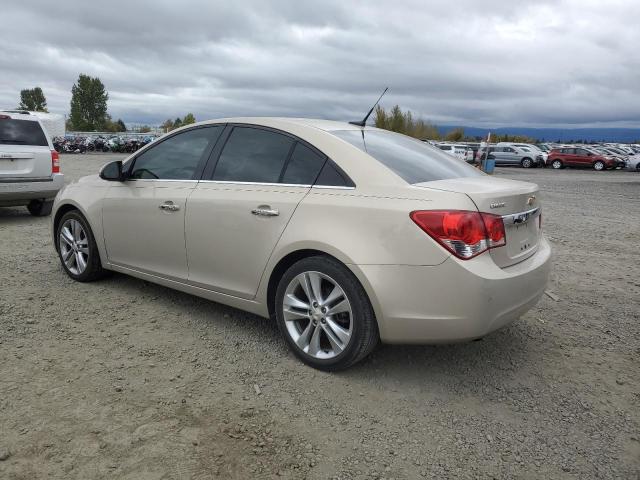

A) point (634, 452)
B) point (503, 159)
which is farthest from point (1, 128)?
point (503, 159)

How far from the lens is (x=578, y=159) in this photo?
35.7m

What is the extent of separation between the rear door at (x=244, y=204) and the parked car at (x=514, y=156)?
3469cm

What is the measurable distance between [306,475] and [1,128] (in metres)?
8.10

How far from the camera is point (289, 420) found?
2.88m

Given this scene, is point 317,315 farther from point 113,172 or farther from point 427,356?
point 113,172

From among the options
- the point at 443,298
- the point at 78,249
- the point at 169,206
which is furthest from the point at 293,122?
the point at 78,249

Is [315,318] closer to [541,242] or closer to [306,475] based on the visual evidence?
[306,475]

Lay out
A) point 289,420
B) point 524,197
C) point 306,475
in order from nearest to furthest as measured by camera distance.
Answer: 1. point 306,475
2. point 289,420
3. point 524,197

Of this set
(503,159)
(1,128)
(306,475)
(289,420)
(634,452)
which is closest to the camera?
(306,475)

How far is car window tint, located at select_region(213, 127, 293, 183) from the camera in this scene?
3.71 meters

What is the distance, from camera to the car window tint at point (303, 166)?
349 cm

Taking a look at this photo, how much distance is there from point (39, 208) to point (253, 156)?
7132 mm

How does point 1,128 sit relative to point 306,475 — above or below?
above

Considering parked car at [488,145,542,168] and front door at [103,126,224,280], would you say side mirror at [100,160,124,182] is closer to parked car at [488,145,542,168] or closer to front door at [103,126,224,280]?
front door at [103,126,224,280]
